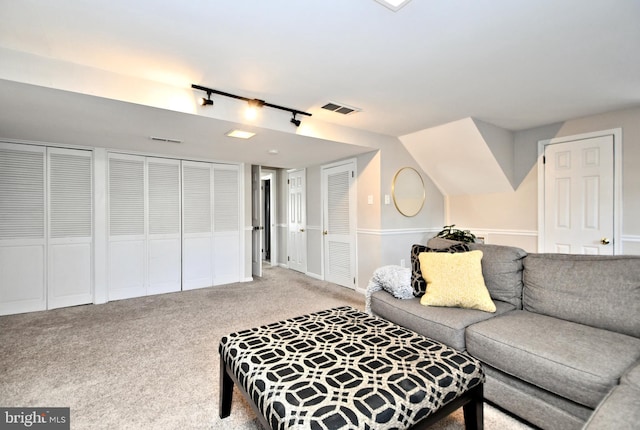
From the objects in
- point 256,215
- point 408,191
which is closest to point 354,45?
point 408,191

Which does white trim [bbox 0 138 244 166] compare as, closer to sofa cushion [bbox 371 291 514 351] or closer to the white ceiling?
the white ceiling

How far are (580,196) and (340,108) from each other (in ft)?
9.92

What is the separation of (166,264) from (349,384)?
393 cm

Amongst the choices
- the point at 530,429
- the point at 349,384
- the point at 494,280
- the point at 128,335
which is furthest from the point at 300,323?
the point at 128,335

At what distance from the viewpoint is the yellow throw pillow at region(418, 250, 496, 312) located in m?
2.10

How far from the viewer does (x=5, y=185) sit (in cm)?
340

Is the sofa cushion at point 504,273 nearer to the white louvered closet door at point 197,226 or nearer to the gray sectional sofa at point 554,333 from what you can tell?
the gray sectional sofa at point 554,333

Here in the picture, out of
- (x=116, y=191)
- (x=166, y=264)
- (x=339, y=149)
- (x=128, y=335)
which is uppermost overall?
(x=339, y=149)

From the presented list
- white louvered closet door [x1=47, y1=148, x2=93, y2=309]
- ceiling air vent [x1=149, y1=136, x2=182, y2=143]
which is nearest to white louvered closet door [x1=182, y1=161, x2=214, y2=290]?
ceiling air vent [x1=149, y1=136, x2=182, y2=143]

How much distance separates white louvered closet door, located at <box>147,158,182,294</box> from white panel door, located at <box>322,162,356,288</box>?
7.54ft

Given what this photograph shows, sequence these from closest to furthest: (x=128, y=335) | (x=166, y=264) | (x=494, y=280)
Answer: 1. (x=494, y=280)
2. (x=128, y=335)
3. (x=166, y=264)

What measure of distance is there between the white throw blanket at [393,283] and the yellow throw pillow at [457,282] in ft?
0.48

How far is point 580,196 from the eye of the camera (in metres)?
3.55

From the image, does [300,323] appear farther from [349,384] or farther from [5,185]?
[5,185]
